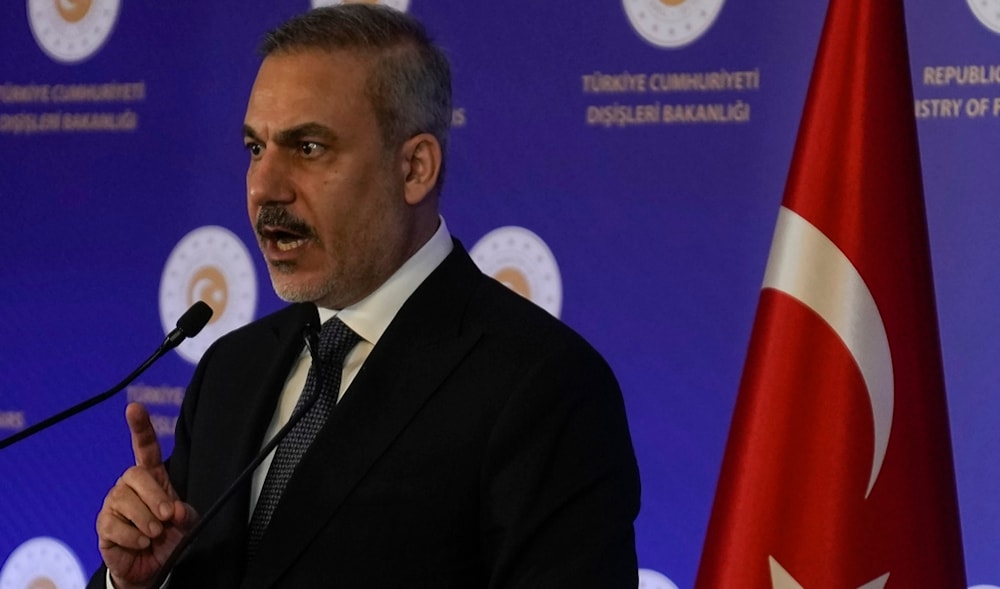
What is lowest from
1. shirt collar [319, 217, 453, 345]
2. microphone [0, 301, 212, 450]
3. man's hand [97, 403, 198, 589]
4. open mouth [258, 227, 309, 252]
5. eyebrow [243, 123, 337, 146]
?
man's hand [97, 403, 198, 589]

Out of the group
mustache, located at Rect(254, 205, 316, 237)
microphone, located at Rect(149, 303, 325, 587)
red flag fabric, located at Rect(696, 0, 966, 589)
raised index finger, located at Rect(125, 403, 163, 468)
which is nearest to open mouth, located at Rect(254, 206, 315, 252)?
mustache, located at Rect(254, 205, 316, 237)

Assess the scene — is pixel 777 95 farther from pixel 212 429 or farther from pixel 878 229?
pixel 212 429

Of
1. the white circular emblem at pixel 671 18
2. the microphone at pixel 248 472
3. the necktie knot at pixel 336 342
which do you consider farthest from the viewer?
the white circular emblem at pixel 671 18

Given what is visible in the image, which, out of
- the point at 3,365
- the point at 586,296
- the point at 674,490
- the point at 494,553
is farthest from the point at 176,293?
the point at 494,553

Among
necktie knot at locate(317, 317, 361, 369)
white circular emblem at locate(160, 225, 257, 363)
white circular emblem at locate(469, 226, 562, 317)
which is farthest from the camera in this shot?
white circular emblem at locate(160, 225, 257, 363)

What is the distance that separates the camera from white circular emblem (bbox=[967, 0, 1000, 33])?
243cm

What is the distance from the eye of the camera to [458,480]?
1617 millimetres

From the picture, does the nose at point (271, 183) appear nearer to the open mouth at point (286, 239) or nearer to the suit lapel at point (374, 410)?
the open mouth at point (286, 239)

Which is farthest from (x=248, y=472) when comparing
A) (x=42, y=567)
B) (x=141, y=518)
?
(x=42, y=567)

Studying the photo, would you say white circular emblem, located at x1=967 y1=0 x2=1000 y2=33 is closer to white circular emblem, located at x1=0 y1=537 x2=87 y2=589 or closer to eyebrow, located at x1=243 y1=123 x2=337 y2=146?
eyebrow, located at x1=243 y1=123 x2=337 y2=146

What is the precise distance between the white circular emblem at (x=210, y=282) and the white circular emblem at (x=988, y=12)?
1.69 m

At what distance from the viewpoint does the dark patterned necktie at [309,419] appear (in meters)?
1.70

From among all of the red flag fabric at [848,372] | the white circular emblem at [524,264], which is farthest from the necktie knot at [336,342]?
the white circular emblem at [524,264]

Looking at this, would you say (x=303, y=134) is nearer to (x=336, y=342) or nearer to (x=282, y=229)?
(x=282, y=229)
